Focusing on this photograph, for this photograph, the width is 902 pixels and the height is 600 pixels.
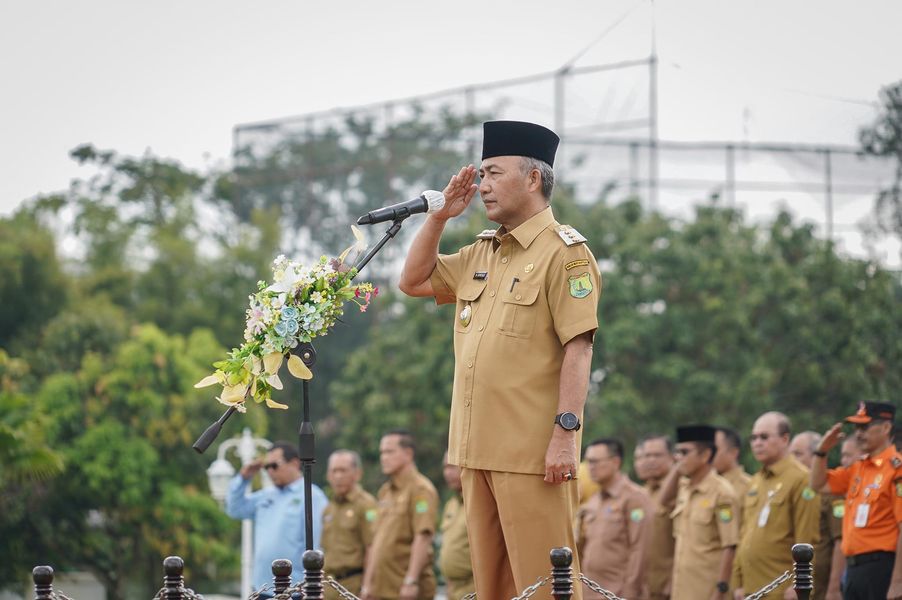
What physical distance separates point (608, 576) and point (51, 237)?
1988 cm

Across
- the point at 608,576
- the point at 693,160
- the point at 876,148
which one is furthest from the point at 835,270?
the point at 608,576

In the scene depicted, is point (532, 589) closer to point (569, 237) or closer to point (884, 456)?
point (569, 237)

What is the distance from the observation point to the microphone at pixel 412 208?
5.00 m

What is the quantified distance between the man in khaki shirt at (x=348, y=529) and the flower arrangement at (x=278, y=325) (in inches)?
233

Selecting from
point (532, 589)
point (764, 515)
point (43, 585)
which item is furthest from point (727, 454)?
point (43, 585)

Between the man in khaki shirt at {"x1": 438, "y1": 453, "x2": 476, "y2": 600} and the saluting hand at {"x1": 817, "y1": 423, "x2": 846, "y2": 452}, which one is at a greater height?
the saluting hand at {"x1": 817, "y1": 423, "x2": 846, "y2": 452}

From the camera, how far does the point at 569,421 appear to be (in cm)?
464

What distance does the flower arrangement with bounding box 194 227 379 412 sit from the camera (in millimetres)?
5168

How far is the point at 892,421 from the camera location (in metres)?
8.34

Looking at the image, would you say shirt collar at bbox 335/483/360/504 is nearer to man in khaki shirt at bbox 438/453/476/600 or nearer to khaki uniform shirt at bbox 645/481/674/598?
man in khaki shirt at bbox 438/453/476/600

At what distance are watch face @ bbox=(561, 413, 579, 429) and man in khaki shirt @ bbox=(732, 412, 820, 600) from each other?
14.3ft

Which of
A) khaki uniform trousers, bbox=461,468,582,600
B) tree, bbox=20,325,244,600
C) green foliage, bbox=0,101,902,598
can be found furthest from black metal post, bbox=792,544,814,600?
tree, bbox=20,325,244,600

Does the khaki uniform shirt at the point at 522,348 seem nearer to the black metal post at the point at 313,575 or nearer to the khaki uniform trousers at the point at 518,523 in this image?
the khaki uniform trousers at the point at 518,523

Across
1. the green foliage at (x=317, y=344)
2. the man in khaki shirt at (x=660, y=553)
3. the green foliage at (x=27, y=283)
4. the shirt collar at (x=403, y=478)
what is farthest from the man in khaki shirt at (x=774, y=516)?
the green foliage at (x=27, y=283)
